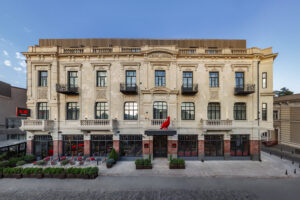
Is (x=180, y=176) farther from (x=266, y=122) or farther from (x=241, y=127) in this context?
(x=266, y=122)

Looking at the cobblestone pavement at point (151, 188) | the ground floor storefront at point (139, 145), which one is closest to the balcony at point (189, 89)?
the ground floor storefront at point (139, 145)

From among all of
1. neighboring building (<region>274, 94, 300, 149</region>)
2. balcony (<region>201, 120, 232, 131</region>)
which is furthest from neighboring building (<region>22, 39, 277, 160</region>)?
neighboring building (<region>274, 94, 300, 149</region>)

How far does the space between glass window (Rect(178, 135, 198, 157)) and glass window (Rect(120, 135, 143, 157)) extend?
16.4 ft

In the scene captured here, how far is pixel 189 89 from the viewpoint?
1404 cm

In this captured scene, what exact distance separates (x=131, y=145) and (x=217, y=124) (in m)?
11.0

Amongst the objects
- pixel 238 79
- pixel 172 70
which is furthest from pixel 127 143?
pixel 238 79

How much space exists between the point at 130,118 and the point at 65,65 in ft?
35.9

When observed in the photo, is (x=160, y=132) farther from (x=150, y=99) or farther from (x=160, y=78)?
(x=160, y=78)

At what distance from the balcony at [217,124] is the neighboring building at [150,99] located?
0.45m

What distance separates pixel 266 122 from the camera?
14.4m

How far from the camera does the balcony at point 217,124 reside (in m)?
13.6

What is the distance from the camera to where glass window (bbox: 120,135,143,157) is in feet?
47.1

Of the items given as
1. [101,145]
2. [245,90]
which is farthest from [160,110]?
[245,90]

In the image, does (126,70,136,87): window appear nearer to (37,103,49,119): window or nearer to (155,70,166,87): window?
(155,70,166,87): window
